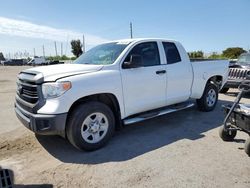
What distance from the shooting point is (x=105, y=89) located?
4.45 metres

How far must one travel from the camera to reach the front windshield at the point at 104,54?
5.03 meters

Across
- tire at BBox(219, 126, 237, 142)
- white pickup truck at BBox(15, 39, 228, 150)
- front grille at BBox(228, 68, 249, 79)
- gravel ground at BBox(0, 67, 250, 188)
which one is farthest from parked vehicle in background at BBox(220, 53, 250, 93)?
tire at BBox(219, 126, 237, 142)

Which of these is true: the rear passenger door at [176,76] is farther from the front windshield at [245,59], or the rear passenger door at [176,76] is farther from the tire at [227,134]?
the front windshield at [245,59]

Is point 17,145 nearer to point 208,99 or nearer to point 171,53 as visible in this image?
point 171,53

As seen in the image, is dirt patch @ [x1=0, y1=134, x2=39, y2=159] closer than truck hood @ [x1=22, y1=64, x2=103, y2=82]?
No

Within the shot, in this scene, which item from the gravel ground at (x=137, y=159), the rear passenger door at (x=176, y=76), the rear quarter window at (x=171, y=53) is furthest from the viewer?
the rear quarter window at (x=171, y=53)

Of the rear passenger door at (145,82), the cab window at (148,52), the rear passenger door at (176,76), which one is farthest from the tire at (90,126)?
the rear passenger door at (176,76)

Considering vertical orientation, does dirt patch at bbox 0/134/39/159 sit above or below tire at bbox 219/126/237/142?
below

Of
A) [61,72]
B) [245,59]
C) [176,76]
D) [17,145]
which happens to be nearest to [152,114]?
[176,76]

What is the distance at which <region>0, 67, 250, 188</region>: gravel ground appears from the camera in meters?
3.45

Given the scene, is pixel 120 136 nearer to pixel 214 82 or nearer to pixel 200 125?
pixel 200 125

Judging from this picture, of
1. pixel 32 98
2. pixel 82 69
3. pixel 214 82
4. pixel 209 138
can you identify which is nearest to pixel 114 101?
pixel 82 69

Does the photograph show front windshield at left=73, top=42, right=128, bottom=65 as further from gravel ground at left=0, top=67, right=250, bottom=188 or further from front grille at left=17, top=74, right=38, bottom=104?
gravel ground at left=0, top=67, right=250, bottom=188

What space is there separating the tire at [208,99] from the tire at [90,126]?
3.25 meters
